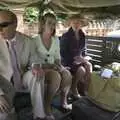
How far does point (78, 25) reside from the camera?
4.97 m

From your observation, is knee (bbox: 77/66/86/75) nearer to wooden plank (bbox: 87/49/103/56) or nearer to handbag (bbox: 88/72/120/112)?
handbag (bbox: 88/72/120/112)

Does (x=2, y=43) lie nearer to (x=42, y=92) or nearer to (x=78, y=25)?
(x=42, y=92)

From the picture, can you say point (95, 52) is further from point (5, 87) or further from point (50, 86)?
point (5, 87)

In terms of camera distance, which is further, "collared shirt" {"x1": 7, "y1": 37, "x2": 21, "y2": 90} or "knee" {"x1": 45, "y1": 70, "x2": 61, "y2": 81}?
"knee" {"x1": 45, "y1": 70, "x2": 61, "y2": 81}

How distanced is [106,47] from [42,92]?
310cm

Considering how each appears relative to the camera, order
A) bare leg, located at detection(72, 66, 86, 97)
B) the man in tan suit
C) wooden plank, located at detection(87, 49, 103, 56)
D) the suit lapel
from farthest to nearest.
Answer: wooden plank, located at detection(87, 49, 103, 56)
bare leg, located at detection(72, 66, 86, 97)
the suit lapel
the man in tan suit

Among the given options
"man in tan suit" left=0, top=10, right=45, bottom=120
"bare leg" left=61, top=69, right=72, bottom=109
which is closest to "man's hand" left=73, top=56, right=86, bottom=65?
"bare leg" left=61, top=69, right=72, bottom=109

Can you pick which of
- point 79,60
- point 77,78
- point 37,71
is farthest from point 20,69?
point 79,60

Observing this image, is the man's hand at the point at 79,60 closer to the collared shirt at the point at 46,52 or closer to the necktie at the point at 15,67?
the collared shirt at the point at 46,52

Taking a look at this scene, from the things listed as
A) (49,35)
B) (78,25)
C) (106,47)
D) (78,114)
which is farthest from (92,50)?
(78,114)

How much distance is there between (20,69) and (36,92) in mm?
369

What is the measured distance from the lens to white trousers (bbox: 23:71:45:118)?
3596 millimetres

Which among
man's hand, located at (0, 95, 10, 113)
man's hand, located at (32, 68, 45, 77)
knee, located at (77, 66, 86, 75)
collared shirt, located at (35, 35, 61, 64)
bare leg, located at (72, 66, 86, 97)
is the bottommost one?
bare leg, located at (72, 66, 86, 97)

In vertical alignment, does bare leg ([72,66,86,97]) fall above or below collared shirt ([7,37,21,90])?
below
